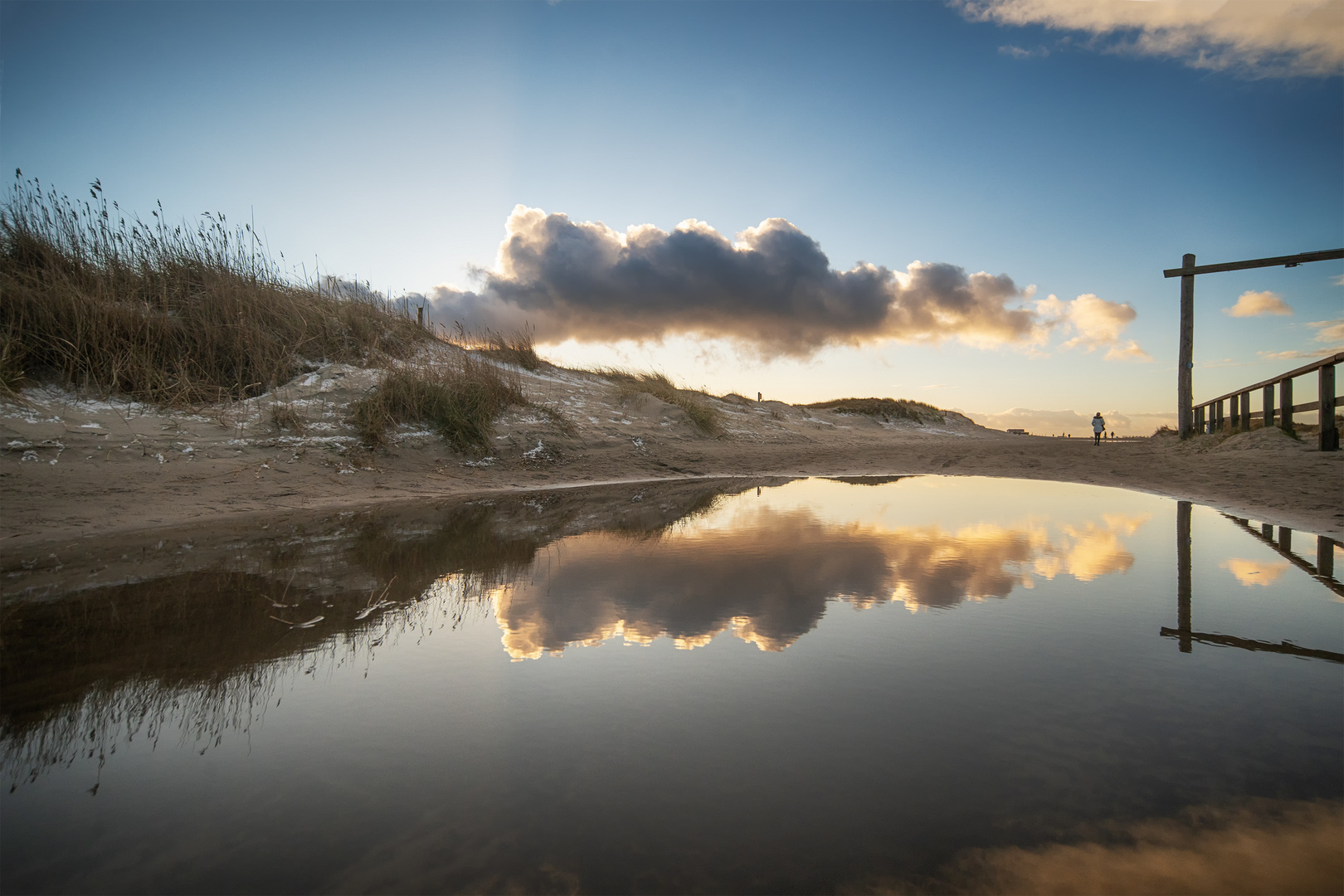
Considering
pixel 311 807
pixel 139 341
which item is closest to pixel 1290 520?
pixel 311 807

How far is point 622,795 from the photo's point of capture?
1.59 metres

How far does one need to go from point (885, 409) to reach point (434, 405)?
23629 mm

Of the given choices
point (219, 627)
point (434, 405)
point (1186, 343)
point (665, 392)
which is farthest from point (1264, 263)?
point (219, 627)

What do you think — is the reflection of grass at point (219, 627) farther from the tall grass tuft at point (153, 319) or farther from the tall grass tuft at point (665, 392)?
the tall grass tuft at point (665, 392)

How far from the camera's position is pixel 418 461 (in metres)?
8.48

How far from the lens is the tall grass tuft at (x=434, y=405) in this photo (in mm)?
8586

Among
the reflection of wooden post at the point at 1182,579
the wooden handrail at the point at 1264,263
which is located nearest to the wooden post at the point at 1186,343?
the wooden handrail at the point at 1264,263

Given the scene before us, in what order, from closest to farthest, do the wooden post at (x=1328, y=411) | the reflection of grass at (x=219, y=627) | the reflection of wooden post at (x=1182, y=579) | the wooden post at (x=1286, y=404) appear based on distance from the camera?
the reflection of grass at (x=219, y=627) < the reflection of wooden post at (x=1182, y=579) < the wooden post at (x=1328, y=411) < the wooden post at (x=1286, y=404)

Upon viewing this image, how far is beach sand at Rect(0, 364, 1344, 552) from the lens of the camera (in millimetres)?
5551

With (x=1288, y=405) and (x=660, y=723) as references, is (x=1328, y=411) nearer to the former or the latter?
(x=1288, y=405)

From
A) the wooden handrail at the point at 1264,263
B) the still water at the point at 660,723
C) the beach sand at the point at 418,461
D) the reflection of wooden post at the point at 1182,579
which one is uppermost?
the wooden handrail at the point at 1264,263

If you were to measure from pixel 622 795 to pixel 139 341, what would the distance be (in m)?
9.09

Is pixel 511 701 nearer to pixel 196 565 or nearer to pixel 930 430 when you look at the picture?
pixel 196 565

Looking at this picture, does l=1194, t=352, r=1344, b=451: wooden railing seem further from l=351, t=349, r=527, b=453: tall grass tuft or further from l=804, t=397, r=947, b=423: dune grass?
l=804, t=397, r=947, b=423: dune grass
